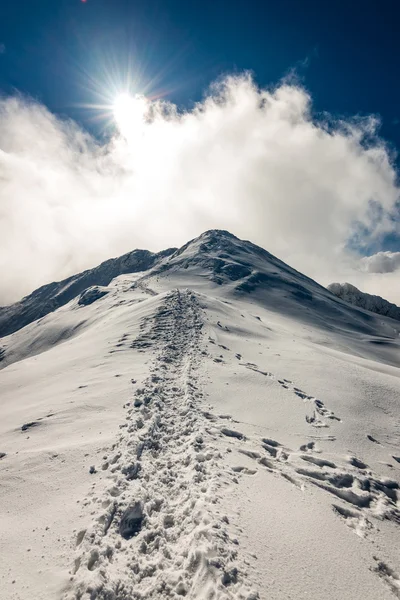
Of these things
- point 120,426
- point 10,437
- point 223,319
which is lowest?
point 10,437

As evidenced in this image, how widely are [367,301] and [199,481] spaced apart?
185350 millimetres

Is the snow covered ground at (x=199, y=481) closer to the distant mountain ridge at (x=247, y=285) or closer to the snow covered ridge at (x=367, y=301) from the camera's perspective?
the distant mountain ridge at (x=247, y=285)

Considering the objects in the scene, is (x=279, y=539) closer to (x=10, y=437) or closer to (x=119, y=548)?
(x=119, y=548)

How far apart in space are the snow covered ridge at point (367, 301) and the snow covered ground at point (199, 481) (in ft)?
542

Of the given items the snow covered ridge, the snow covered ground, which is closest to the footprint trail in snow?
the snow covered ground

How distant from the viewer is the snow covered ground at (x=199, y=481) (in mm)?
5270

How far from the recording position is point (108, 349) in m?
22.7

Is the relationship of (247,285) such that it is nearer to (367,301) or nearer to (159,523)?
(159,523)

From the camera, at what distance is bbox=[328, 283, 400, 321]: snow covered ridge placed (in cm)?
16212

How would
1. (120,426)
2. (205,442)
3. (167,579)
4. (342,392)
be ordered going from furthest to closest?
(342,392), (120,426), (205,442), (167,579)

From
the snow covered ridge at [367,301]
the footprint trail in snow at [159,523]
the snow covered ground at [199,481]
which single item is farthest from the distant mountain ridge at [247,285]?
the snow covered ridge at [367,301]

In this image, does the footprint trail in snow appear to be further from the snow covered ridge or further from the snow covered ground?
the snow covered ridge

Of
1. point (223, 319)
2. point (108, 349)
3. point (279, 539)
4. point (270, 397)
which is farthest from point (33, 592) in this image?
point (223, 319)

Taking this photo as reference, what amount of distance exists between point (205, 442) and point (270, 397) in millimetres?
5484
